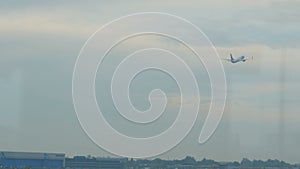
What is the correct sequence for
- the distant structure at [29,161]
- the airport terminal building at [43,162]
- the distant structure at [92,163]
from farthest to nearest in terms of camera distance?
the distant structure at [29,161] < the airport terminal building at [43,162] < the distant structure at [92,163]

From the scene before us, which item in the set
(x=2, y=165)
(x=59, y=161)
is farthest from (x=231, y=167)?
(x=2, y=165)

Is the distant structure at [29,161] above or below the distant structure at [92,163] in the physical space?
above

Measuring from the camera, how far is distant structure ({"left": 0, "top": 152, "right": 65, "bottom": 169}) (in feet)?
231

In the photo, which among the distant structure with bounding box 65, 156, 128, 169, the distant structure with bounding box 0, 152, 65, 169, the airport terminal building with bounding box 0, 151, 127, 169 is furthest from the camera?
the distant structure with bounding box 0, 152, 65, 169

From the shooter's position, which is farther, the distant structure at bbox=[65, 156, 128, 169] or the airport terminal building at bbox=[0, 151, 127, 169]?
the airport terminal building at bbox=[0, 151, 127, 169]

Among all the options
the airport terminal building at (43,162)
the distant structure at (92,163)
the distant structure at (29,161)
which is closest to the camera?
the distant structure at (92,163)

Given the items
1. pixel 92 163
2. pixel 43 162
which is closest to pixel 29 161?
pixel 43 162

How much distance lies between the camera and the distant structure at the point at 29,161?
231 feet

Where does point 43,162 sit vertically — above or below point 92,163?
above

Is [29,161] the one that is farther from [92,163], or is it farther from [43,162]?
[92,163]

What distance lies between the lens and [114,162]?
62.2 meters

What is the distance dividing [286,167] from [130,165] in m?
17.2

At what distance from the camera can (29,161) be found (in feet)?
241

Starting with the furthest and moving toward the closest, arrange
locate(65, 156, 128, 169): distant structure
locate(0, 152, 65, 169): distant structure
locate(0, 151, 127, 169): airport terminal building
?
locate(0, 152, 65, 169): distant structure → locate(0, 151, 127, 169): airport terminal building → locate(65, 156, 128, 169): distant structure
